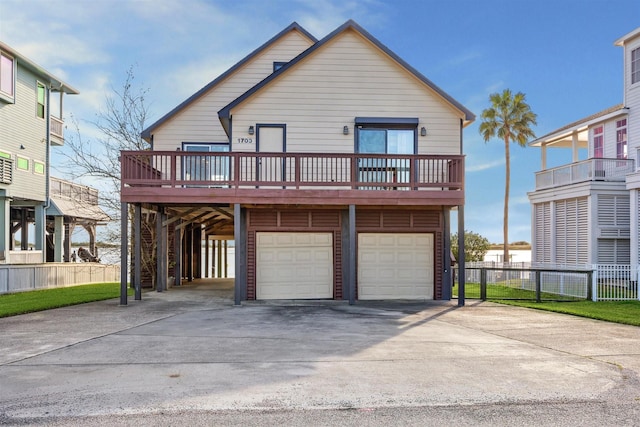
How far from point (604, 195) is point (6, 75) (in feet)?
86.7

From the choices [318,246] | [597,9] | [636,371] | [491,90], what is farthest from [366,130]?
[491,90]

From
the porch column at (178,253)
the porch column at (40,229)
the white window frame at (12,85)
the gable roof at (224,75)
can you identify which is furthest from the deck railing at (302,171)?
the porch column at (40,229)

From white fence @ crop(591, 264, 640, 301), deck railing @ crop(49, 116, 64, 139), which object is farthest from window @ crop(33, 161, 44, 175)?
white fence @ crop(591, 264, 640, 301)

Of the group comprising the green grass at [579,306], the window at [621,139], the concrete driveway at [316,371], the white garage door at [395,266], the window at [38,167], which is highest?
the window at [621,139]

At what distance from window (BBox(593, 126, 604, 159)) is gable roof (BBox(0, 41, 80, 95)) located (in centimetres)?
2742

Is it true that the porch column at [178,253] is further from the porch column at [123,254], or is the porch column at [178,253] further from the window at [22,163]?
the window at [22,163]

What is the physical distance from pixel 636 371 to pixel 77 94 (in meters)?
30.5

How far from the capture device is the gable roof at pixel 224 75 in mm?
18500

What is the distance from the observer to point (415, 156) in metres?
15.1

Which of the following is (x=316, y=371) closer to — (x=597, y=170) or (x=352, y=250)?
(x=352, y=250)

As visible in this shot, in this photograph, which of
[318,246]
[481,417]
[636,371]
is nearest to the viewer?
[481,417]

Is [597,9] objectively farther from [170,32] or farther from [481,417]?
[481,417]

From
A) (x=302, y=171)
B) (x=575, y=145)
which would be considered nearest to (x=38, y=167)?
(x=302, y=171)

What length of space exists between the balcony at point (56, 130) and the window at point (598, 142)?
27924mm
